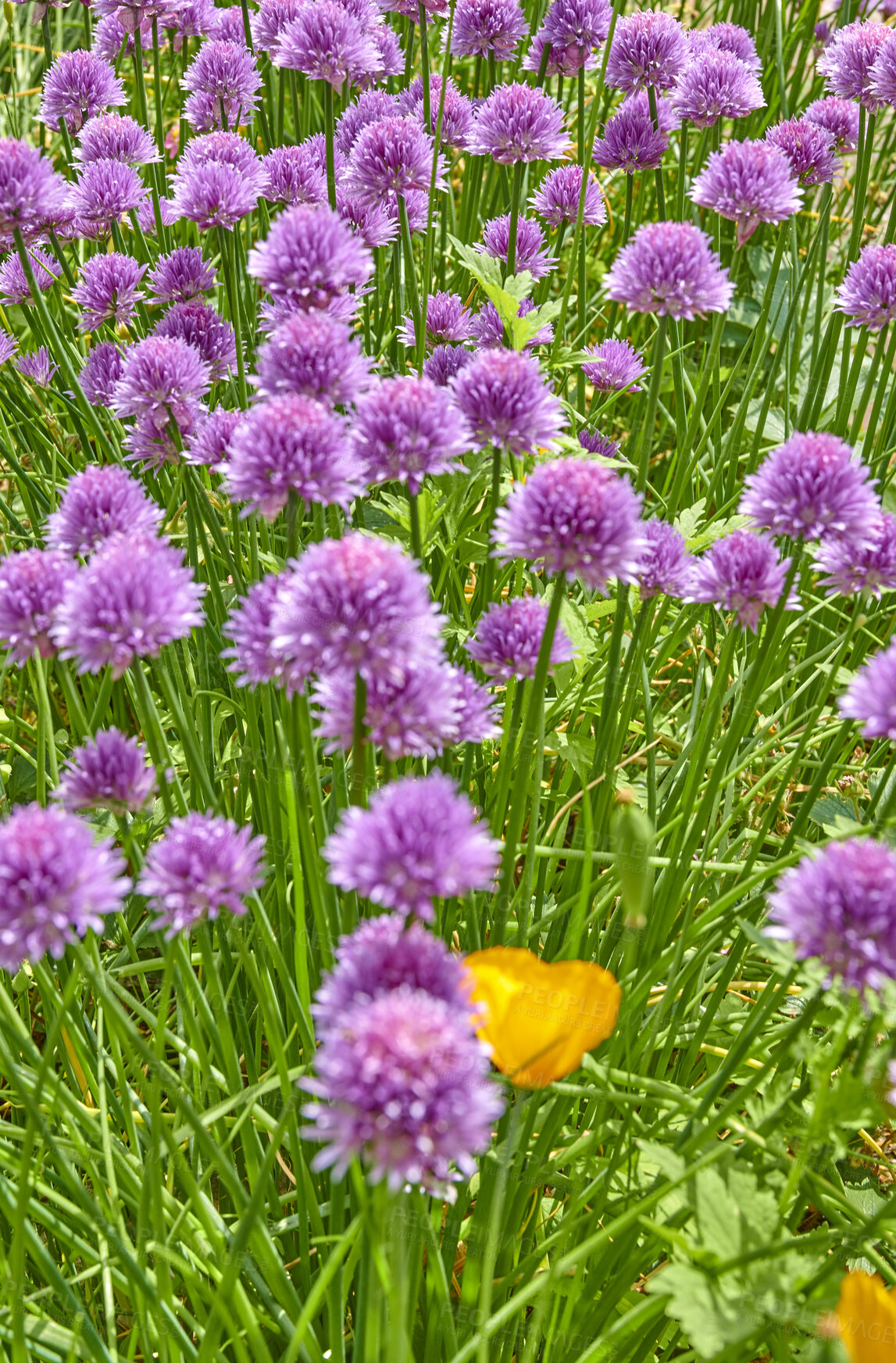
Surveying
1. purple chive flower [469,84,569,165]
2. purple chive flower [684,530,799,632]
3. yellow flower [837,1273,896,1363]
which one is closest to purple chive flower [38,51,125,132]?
purple chive flower [469,84,569,165]

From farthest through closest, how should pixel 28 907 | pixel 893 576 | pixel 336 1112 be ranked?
pixel 893 576 → pixel 28 907 → pixel 336 1112

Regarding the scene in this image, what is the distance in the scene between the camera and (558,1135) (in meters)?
1.24

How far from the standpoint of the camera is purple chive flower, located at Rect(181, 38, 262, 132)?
1.91 metres

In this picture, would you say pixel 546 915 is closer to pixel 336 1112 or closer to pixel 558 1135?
pixel 558 1135

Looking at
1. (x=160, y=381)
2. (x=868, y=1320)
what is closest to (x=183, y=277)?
(x=160, y=381)

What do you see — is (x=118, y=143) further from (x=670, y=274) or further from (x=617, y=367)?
(x=670, y=274)

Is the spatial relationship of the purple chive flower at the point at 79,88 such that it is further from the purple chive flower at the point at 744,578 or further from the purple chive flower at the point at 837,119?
the purple chive flower at the point at 744,578

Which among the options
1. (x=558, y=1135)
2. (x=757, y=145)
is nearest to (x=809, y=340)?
(x=757, y=145)

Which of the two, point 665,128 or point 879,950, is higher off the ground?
point 665,128

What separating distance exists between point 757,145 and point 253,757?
1.02 metres

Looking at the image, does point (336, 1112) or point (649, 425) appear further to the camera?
point (649, 425)

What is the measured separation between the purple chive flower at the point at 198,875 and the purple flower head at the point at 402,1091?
0.22 m

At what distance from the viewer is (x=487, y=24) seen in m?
1.89

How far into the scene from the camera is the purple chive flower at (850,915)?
71cm
